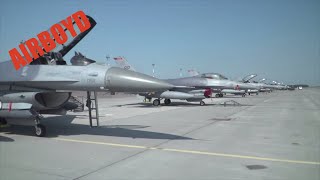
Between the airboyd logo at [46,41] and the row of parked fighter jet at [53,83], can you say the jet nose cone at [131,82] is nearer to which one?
the row of parked fighter jet at [53,83]

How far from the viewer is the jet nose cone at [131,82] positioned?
7.96m

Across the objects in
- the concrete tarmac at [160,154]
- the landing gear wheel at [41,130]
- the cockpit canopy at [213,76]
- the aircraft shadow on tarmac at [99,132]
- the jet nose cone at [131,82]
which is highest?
the cockpit canopy at [213,76]

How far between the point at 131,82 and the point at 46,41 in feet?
10.3

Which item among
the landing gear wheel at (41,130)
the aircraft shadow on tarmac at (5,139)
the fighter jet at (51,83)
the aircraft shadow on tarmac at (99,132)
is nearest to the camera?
→ the fighter jet at (51,83)

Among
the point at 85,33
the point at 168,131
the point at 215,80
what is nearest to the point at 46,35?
the point at 85,33

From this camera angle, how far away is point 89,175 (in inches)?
199

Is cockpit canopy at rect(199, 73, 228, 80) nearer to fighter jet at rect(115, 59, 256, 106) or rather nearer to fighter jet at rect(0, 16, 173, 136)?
fighter jet at rect(115, 59, 256, 106)

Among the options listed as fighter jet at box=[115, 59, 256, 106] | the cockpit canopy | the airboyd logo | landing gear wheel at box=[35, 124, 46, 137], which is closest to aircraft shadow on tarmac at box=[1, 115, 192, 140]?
landing gear wheel at box=[35, 124, 46, 137]

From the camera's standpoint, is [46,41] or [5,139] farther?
[46,41]

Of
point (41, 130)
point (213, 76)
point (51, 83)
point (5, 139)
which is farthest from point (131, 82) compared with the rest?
point (213, 76)

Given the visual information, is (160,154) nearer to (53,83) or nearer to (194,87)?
(53,83)

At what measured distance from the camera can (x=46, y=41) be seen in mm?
9078

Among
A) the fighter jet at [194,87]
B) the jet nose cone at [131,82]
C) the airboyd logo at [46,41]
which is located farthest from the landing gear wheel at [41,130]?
the fighter jet at [194,87]

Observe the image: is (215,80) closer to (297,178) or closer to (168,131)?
(168,131)
